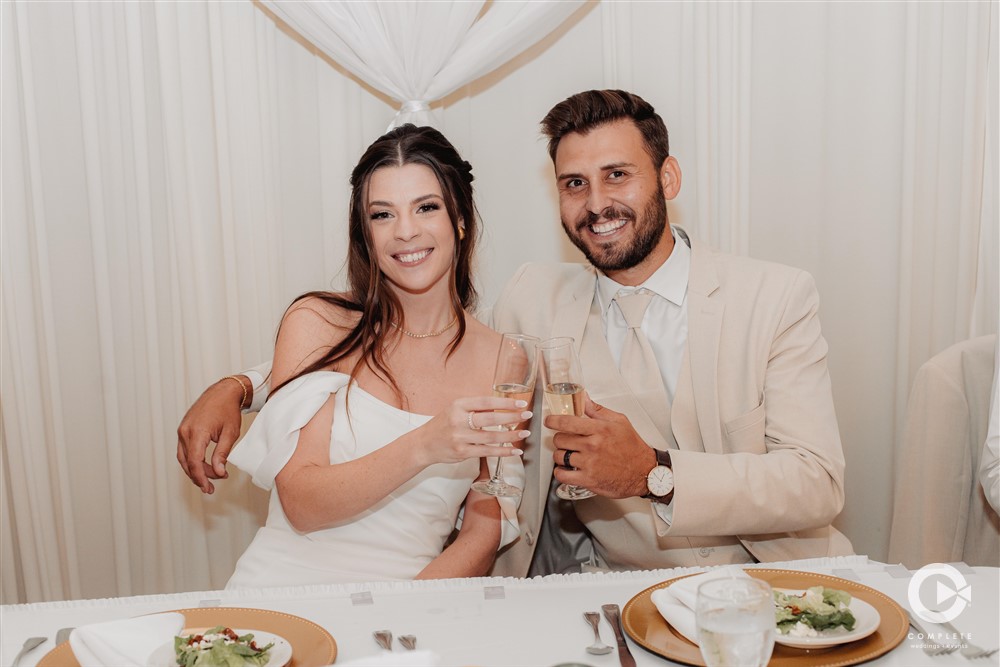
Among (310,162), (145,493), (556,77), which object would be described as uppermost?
(556,77)

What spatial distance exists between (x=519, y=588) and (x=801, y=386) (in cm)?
102

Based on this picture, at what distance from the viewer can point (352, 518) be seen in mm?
2244

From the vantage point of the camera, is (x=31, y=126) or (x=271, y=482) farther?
(x=31, y=126)

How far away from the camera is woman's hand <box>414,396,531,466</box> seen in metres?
1.58

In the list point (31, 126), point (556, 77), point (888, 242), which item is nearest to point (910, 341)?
point (888, 242)

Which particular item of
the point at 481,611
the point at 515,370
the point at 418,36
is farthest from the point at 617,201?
the point at 481,611

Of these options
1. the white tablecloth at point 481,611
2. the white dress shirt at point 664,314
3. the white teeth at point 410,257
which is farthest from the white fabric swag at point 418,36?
the white tablecloth at point 481,611

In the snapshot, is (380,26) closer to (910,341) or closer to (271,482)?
(271,482)

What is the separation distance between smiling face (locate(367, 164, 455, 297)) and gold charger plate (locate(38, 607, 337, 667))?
1.05 metres

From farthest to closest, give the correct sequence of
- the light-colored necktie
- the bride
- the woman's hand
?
the light-colored necktie → the bride → the woman's hand

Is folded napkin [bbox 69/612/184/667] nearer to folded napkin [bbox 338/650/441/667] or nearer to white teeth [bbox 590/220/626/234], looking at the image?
folded napkin [bbox 338/650/441/667]

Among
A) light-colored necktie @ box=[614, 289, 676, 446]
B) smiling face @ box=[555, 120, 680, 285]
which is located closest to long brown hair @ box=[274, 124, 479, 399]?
smiling face @ box=[555, 120, 680, 285]

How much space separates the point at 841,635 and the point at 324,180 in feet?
7.65

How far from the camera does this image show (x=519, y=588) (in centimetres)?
163
